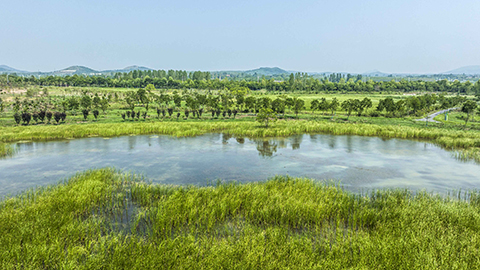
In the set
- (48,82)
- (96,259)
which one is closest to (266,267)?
(96,259)

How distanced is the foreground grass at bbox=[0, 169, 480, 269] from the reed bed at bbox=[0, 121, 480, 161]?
56.2ft

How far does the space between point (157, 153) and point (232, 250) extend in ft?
54.7

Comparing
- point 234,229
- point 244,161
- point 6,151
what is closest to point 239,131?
point 244,161

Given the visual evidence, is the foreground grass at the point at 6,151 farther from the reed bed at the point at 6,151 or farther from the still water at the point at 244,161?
the still water at the point at 244,161

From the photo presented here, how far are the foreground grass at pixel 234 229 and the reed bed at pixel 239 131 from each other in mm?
17143

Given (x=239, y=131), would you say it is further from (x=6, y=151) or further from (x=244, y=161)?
(x=6, y=151)

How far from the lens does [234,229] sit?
10211 mm

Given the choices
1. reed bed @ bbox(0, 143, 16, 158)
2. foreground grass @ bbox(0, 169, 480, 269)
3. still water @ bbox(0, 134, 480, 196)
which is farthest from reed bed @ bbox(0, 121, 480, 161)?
foreground grass @ bbox(0, 169, 480, 269)

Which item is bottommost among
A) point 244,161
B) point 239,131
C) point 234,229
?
point 234,229

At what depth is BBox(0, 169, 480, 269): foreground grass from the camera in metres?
8.09

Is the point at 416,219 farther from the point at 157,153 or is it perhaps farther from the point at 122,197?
the point at 157,153

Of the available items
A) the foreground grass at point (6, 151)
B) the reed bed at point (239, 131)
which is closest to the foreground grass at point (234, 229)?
the foreground grass at point (6, 151)

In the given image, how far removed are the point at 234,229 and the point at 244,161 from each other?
11.4 meters

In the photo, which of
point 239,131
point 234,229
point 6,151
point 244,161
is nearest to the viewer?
point 234,229
